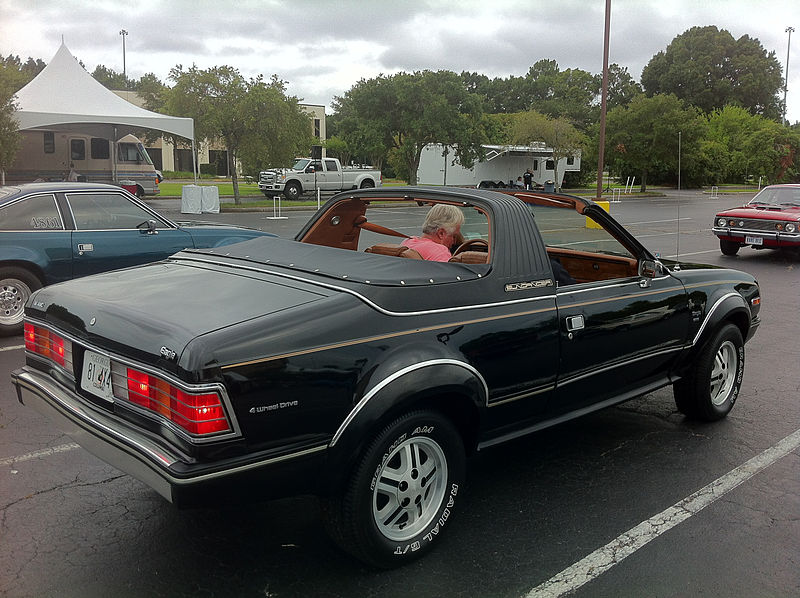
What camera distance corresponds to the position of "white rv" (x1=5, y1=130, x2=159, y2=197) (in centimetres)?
2786

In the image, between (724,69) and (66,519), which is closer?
(66,519)

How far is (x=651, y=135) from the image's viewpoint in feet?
161

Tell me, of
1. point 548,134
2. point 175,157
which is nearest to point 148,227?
point 548,134

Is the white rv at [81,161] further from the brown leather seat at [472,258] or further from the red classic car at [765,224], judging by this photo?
the brown leather seat at [472,258]

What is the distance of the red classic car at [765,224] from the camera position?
14.5 meters

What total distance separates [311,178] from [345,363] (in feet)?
105

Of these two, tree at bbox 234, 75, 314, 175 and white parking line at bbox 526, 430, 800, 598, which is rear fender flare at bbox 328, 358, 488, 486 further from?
tree at bbox 234, 75, 314, 175

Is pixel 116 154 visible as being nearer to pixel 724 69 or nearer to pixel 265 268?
pixel 265 268

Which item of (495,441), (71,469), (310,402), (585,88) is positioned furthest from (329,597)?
(585,88)

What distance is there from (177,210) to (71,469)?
76.6 ft

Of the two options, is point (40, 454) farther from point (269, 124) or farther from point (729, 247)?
point (269, 124)

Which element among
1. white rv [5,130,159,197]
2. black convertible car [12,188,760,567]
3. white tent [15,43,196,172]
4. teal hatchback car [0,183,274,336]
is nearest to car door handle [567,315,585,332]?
black convertible car [12,188,760,567]

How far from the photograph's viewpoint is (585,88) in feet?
264

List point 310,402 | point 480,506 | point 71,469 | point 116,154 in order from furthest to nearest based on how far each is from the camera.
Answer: point 116,154
point 71,469
point 480,506
point 310,402
